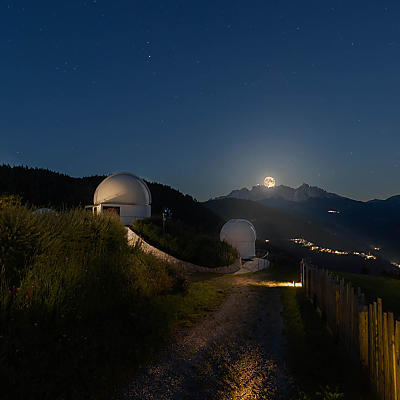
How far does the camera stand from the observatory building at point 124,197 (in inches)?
1297

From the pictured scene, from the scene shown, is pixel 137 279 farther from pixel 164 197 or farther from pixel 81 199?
pixel 164 197

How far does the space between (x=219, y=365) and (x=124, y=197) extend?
29.6m

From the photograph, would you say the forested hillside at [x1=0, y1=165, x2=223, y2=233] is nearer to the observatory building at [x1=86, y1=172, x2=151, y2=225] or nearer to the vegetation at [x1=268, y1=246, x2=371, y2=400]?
the observatory building at [x1=86, y1=172, x2=151, y2=225]

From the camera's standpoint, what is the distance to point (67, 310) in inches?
217

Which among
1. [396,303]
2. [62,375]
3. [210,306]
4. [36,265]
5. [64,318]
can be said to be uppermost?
[36,265]

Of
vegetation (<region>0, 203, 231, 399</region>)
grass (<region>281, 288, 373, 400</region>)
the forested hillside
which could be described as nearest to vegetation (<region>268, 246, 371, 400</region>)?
grass (<region>281, 288, 373, 400</region>)

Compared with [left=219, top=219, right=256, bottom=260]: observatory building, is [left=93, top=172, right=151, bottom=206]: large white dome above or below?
above

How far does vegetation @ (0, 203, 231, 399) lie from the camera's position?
421cm

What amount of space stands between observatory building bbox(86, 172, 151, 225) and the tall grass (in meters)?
22.8

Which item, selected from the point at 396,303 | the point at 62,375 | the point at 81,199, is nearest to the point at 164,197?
the point at 81,199

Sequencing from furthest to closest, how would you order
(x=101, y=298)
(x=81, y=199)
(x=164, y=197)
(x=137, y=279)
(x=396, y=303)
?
1. (x=164, y=197)
2. (x=81, y=199)
3. (x=396, y=303)
4. (x=137, y=279)
5. (x=101, y=298)

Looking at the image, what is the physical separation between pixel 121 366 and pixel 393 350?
3847 mm

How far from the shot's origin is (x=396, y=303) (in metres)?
12.8

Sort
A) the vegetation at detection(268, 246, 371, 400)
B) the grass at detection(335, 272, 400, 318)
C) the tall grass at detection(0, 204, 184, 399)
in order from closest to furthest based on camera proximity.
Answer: the tall grass at detection(0, 204, 184, 399), the vegetation at detection(268, 246, 371, 400), the grass at detection(335, 272, 400, 318)
